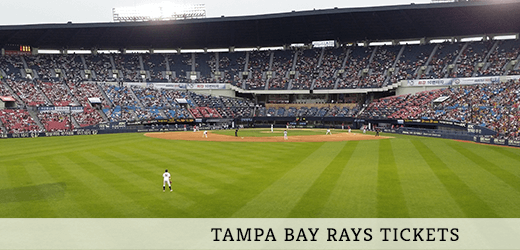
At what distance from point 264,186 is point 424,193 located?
737 centimetres

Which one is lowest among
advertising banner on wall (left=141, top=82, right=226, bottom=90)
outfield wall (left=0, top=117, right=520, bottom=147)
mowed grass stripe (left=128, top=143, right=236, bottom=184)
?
mowed grass stripe (left=128, top=143, right=236, bottom=184)

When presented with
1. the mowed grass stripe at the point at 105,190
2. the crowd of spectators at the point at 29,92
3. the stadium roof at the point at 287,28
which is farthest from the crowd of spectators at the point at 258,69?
the mowed grass stripe at the point at 105,190

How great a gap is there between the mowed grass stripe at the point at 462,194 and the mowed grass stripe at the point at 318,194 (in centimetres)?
523

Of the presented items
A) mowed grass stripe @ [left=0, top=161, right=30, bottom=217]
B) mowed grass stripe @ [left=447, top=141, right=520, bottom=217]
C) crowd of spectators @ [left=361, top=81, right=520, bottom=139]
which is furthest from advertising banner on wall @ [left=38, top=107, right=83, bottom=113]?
mowed grass stripe @ [left=447, top=141, right=520, bottom=217]

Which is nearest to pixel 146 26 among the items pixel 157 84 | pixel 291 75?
pixel 157 84

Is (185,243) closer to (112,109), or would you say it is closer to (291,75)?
(112,109)

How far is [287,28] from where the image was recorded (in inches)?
3152

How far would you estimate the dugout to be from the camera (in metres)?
57.1

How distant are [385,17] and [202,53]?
160 feet

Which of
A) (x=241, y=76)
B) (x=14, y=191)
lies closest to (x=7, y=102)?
(x=241, y=76)

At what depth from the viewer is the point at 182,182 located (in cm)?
1766

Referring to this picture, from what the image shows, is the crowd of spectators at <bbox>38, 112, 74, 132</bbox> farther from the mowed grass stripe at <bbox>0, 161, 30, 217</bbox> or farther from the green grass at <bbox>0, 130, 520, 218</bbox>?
the mowed grass stripe at <bbox>0, 161, 30, 217</bbox>

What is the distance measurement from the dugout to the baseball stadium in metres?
0.97

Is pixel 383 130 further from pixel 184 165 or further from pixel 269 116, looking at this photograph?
pixel 184 165
